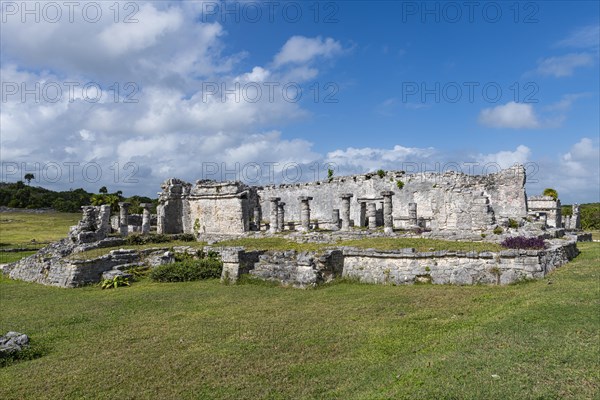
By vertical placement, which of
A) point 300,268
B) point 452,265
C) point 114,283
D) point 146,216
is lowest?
point 114,283

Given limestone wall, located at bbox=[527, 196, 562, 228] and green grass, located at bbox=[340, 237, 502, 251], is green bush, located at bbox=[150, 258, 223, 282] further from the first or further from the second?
limestone wall, located at bbox=[527, 196, 562, 228]

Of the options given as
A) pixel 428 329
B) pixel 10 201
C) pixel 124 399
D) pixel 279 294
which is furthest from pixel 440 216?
pixel 10 201

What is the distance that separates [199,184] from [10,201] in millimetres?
67311

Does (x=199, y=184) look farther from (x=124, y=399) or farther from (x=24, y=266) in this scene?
(x=124, y=399)

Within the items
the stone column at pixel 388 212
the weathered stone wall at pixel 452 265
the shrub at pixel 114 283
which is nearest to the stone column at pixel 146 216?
the shrub at pixel 114 283

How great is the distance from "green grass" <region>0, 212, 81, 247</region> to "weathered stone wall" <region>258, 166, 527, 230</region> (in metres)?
23.6

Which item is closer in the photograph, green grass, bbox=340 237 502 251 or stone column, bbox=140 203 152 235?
green grass, bbox=340 237 502 251

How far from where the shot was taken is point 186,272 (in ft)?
51.7

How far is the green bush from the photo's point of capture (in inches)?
616

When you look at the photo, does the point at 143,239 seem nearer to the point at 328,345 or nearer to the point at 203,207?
the point at 203,207

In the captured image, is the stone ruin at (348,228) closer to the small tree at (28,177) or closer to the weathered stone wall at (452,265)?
the weathered stone wall at (452,265)

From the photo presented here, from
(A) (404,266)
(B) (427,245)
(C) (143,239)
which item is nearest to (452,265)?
(A) (404,266)

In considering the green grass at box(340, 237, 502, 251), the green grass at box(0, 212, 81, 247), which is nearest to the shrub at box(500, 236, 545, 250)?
the green grass at box(340, 237, 502, 251)

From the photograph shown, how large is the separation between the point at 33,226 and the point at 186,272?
4884 cm
